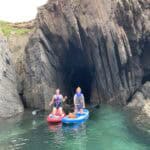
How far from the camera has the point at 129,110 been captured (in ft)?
128

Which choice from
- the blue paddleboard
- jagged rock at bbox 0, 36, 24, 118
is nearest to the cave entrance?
jagged rock at bbox 0, 36, 24, 118

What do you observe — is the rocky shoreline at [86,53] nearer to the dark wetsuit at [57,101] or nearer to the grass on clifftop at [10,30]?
the grass on clifftop at [10,30]

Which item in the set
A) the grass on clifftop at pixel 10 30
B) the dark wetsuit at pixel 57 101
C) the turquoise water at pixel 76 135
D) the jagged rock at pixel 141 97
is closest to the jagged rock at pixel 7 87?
the turquoise water at pixel 76 135

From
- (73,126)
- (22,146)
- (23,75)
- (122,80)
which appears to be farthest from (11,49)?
(22,146)

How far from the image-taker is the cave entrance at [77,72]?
43.7 m

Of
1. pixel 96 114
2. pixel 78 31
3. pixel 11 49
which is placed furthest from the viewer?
pixel 11 49

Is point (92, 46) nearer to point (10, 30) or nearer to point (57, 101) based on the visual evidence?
point (57, 101)

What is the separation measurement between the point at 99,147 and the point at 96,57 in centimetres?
1655

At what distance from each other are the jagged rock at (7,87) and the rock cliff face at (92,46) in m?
1.46

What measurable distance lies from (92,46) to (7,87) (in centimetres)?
879

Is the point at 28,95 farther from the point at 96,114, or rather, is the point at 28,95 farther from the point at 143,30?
the point at 143,30

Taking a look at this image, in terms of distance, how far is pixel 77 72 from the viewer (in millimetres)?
46656

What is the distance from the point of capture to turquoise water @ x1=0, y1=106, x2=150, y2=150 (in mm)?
26891

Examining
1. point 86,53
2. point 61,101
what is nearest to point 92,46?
point 86,53
